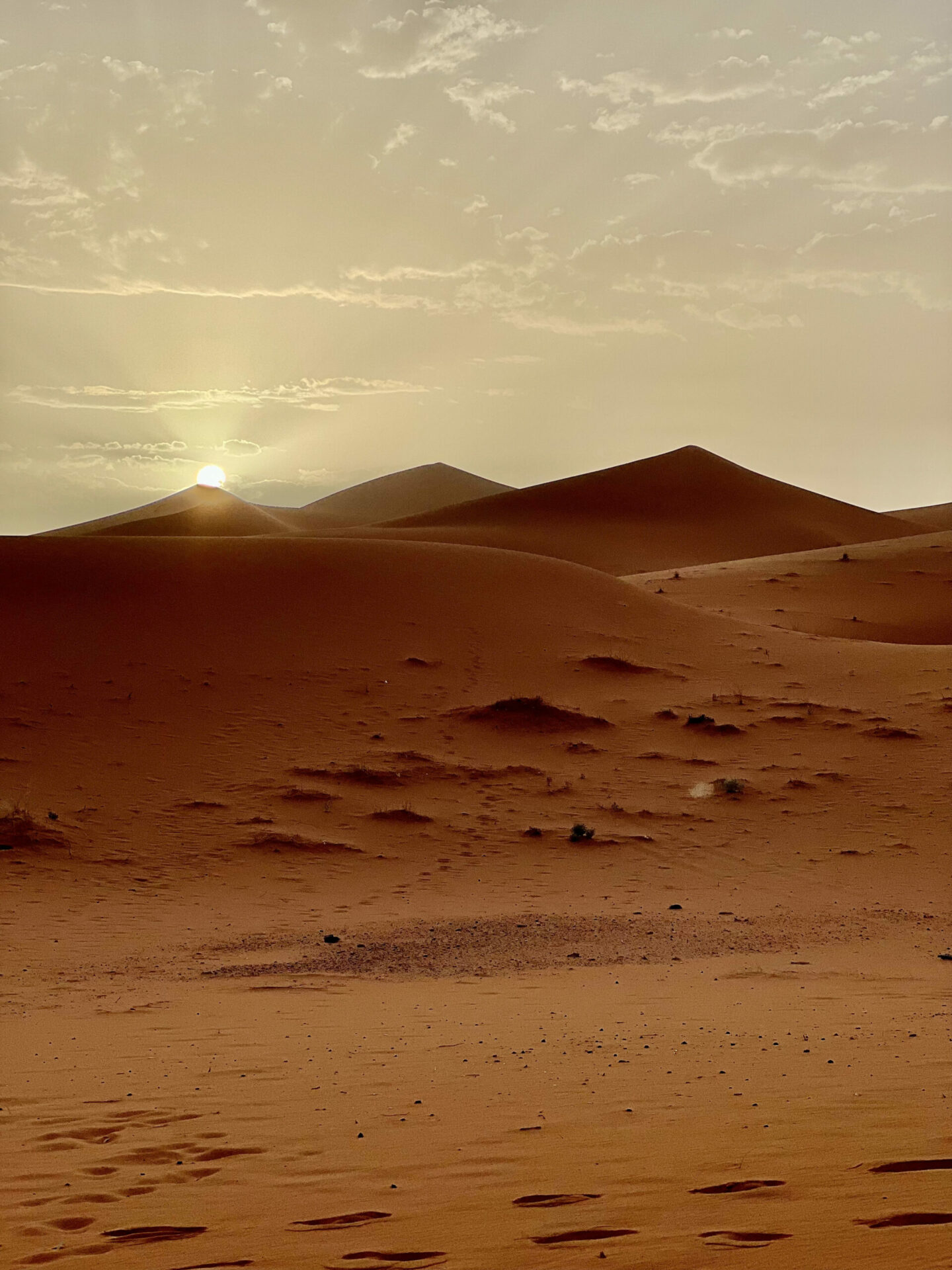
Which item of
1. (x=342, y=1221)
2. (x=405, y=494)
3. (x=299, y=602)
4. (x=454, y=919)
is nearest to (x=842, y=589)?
(x=299, y=602)

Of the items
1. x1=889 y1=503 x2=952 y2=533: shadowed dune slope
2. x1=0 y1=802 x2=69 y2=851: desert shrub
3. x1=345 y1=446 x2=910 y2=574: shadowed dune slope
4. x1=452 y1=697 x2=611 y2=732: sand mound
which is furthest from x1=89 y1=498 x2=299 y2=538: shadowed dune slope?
x1=0 y1=802 x2=69 y2=851: desert shrub

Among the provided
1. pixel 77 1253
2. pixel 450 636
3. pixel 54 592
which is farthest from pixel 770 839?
pixel 54 592

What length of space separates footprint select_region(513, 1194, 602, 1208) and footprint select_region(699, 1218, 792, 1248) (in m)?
0.59

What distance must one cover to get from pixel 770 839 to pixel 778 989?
7825 millimetres

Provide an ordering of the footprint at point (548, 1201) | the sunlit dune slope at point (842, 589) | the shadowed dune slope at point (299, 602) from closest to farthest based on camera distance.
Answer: the footprint at point (548, 1201)
the shadowed dune slope at point (299, 602)
the sunlit dune slope at point (842, 589)

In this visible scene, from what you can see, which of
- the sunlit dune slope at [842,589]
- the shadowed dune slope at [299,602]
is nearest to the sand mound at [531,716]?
the shadowed dune slope at [299,602]

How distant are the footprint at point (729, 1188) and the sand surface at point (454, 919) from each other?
14 mm

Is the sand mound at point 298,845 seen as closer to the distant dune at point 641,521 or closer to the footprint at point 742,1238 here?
the footprint at point 742,1238

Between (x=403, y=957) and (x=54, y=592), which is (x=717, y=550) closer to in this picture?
(x=54, y=592)

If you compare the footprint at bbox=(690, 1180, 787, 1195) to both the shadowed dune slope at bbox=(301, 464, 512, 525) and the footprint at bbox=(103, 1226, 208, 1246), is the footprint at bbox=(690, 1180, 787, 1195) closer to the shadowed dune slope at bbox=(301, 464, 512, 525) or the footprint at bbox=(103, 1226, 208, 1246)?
the footprint at bbox=(103, 1226, 208, 1246)

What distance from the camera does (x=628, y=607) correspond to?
2898 cm

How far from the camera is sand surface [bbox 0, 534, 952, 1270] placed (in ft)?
15.3

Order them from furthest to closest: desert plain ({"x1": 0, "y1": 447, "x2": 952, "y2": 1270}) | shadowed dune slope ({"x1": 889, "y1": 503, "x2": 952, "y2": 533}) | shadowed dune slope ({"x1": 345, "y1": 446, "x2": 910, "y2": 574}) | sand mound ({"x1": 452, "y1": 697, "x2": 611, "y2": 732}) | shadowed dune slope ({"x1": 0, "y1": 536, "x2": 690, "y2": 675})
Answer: shadowed dune slope ({"x1": 889, "y1": 503, "x2": 952, "y2": 533})
shadowed dune slope ({"x1": 345, "y1": 446, "x2": 910, "y2": 574})
shadowed dune slope ({"x1": 0, "y1": 536, "x2": 690, "y2": 675})
sand mound ({"x1": 452, "y1": 697, "x2": 611, "y2": 732})
desert plain ({"x1": 0, "y1": 447, "x2": 952, "y2": 1270})

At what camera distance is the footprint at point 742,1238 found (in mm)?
4016
